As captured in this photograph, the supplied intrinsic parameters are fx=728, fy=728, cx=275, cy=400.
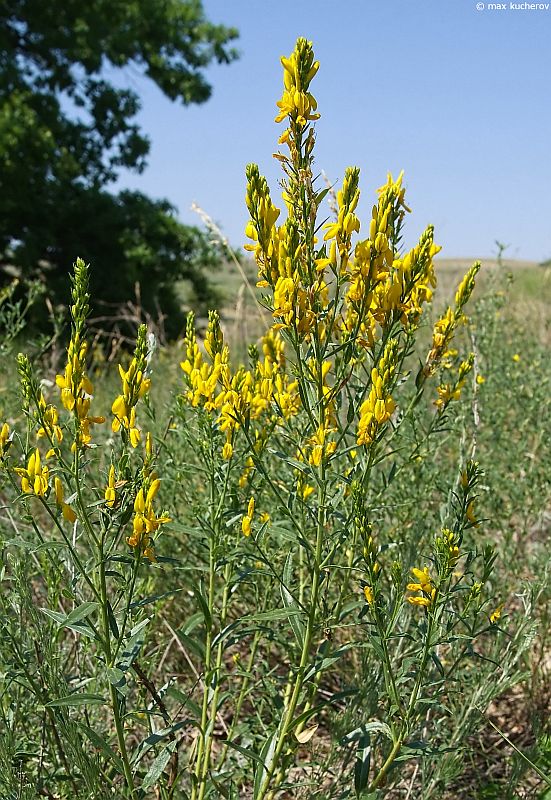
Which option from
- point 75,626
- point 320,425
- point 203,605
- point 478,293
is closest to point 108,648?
point 75,626

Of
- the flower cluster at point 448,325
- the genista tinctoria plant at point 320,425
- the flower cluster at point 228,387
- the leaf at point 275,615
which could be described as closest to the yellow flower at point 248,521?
the genista tinctoria plant at point 320,425

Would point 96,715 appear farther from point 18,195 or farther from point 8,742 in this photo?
point 18,195

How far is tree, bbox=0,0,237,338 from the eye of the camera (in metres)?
9.47

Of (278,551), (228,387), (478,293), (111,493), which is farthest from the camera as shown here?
(478,293)

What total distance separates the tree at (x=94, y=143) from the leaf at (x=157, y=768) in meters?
8.61

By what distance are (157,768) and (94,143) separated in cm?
1017

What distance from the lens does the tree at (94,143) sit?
9469mm

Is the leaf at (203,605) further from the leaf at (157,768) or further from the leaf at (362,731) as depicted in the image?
the leaf at (362,731)

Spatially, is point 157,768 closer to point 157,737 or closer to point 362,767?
point 157,737

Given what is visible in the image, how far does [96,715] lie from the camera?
2117 mm

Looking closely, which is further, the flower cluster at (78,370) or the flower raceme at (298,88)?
the flower raceme at (298,88)

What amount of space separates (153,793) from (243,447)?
1.00 m

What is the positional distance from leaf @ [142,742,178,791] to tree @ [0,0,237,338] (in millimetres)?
8608

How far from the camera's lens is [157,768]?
1.50m
